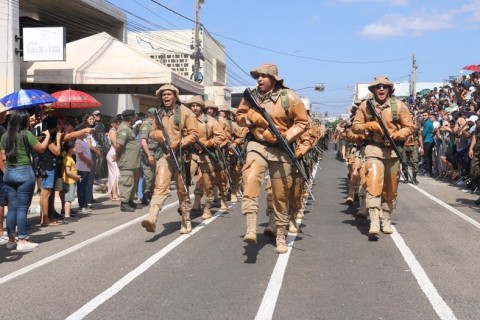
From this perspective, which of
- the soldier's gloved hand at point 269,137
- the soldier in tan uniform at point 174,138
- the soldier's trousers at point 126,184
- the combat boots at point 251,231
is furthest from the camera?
the soldier's trousers at point 126,184

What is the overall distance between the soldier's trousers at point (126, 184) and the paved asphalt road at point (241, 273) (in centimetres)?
147

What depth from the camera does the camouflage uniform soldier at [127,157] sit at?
10.3 metres

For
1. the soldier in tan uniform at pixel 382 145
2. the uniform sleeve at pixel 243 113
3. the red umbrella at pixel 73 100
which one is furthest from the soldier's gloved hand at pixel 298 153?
the red umbrella at pixel 73 100

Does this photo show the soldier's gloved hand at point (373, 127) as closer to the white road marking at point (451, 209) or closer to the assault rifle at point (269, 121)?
the assault rifle at point (269, 121)

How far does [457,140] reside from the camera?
14.5 m

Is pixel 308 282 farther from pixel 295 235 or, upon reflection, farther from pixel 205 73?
pixel 205 73

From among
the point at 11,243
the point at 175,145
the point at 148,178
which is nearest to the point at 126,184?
the point at 148,178

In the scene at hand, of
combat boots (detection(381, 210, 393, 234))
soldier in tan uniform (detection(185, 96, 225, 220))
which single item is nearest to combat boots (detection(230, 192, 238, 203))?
soldier in tan uniform (detection(185, 96, 225, 220))

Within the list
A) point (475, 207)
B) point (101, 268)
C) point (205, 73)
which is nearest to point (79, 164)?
point (101, 268)

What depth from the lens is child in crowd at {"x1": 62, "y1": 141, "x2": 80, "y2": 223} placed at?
9.05m

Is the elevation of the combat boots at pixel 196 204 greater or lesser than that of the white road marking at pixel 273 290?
greater

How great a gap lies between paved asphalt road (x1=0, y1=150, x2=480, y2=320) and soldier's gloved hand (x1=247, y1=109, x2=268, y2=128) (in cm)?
153

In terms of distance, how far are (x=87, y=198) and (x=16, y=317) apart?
646cm

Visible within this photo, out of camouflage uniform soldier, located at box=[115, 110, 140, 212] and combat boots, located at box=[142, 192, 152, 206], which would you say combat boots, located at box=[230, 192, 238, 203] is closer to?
combat boots, located at box=[142, 192, 152, 206]
